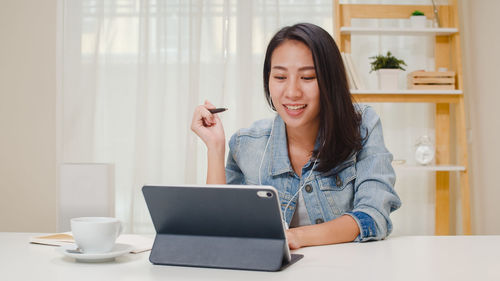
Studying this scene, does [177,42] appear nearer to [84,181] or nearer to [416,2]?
[416,2]

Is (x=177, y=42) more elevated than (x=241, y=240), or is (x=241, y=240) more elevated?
(x=177, y=42)

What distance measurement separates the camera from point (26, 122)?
10.6 feet

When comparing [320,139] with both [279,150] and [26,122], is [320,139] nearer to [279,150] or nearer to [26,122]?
[279,150]

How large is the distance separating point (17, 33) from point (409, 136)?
241 centimetres

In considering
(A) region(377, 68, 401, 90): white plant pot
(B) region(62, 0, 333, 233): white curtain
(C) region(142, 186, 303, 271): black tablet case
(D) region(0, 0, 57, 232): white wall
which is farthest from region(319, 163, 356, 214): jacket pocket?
(D) region(0, 0, 57, 232): white wall

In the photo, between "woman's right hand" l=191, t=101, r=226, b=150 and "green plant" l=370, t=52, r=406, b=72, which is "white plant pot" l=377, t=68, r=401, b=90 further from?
"woman's right hand" l=191, t=101, r=226, b=150

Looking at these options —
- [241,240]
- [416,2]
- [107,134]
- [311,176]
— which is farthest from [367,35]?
[241,240]

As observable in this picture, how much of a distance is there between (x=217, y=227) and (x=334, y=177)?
593 mm

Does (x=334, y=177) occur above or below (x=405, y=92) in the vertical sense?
below

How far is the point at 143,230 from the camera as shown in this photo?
3152mm

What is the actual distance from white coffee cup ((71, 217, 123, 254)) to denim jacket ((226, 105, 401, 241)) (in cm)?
55

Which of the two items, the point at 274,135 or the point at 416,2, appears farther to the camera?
the point at 416,2

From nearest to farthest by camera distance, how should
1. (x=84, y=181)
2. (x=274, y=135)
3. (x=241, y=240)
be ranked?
(x=241, y=240), (x=84, y=181), (x=274, y=135)

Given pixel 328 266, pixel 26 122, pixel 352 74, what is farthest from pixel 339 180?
pixel 26 122
